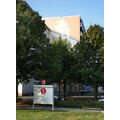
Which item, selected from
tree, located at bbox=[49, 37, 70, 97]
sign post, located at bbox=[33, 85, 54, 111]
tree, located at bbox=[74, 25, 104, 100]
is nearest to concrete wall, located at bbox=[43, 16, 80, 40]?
tree, located at bbox=[49, 37, 70, 97]

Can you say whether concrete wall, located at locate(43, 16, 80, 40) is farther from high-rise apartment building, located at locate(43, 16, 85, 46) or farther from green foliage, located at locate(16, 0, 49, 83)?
green foliage, located at locate(16, 0, 49, 83)

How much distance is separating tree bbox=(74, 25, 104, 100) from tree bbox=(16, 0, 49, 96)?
1.79 m

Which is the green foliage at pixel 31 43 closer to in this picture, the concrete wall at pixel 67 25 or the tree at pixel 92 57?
the tree at pixel 92 57

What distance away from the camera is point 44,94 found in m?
5.55

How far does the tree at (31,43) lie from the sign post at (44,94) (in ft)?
2.55

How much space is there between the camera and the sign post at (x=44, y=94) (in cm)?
545

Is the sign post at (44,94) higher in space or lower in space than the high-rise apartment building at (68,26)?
lower

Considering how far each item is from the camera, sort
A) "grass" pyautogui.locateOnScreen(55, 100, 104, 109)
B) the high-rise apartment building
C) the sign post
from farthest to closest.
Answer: the high-rise apartment building → "grass" pyautogui.locateOnScreen(55, 100, 104, 109) → the sign post

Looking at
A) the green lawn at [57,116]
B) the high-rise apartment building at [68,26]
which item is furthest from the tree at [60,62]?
the high-rise apartment building at [68,26]

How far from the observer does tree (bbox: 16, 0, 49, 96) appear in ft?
20.0
